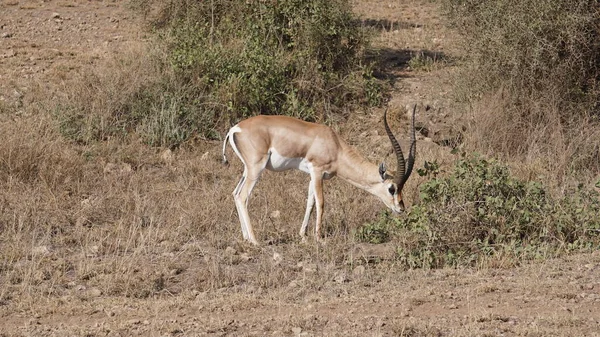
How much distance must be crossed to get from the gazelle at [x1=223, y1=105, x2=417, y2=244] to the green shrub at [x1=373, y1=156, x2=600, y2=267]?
0.62 m

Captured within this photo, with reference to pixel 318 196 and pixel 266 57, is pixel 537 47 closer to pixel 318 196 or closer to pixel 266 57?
pixel 266 57

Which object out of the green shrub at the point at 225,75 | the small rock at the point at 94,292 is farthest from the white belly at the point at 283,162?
the green shrub at the point at 225,75

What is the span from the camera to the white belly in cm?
943

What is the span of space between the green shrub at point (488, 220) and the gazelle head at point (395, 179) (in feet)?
1.54

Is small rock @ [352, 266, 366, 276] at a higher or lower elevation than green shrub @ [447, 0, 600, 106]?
lower

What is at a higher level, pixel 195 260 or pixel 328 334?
pixel 328 334

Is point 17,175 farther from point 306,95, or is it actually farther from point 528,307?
point 528,307

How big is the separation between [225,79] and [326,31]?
6.01 ft

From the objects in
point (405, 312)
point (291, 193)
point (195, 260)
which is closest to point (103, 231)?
point (195, 260)

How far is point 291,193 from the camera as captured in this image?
1074cm

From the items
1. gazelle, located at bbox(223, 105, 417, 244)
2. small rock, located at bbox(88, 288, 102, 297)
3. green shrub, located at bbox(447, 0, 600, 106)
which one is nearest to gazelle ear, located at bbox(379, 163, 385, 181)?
gazelle, located at bbox(223, 105, 417, 244)

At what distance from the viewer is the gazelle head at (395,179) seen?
943 cm

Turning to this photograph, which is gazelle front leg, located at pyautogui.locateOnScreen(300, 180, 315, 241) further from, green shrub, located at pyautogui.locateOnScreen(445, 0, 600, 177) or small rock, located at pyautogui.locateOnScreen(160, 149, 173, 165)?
green shrub, located at pyautogui.locateOnScreen(445, 0, 600, 177)

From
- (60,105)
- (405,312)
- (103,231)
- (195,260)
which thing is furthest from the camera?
(60,105)
